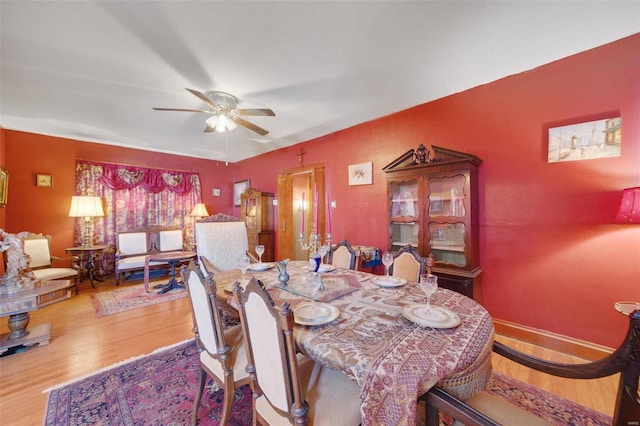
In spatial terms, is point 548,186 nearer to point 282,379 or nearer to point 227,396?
point 282,379

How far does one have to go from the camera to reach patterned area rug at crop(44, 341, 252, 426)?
1430mm

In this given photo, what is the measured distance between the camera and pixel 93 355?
208 centimetres

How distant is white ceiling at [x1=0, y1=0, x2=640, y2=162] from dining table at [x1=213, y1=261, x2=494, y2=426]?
184 cm

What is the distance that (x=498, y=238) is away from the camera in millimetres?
2348

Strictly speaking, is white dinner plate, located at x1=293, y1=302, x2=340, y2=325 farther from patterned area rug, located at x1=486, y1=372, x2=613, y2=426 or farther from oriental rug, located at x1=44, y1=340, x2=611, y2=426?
patterned area rug, located at x1=486, y1=372, x2=613, y2=426

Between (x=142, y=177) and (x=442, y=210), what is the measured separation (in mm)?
5524

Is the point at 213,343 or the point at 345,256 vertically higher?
the point at 345,256

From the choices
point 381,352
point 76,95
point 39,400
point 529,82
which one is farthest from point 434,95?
point 39,400

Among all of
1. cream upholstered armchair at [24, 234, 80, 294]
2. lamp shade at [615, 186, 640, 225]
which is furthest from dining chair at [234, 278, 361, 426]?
cream upholstered armchair at [24, 234, 80, 294]

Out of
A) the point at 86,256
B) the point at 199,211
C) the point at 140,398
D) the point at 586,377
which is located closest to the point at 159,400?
the point at 140,398

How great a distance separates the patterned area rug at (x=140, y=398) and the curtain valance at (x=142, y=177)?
3942 mm

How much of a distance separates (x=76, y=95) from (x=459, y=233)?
4.38 meters

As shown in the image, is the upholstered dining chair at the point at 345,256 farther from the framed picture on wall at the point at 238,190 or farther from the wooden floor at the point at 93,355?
the framed picture on wall at the point at 238,190

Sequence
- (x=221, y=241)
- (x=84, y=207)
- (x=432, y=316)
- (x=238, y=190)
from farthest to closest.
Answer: (x=238, y=190) < (x=84, y=207) < (x=221, y=241) < (x=432, y=316)
